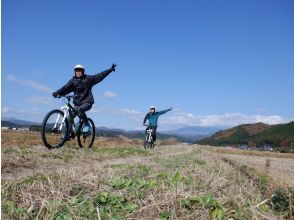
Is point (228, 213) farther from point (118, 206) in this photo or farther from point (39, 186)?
point (39, 186)

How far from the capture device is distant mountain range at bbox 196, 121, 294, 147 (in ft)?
408

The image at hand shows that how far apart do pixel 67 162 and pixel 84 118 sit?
16.3 ft

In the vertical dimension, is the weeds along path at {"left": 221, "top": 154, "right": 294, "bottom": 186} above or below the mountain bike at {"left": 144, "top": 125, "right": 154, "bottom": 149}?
below

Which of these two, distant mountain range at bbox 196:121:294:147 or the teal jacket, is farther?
distant mountain range at bbox 196:121:294:147

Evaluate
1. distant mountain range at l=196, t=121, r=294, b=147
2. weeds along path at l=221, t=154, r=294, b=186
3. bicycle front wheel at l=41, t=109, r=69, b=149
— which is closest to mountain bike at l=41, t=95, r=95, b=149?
bicycle front wheel at l=41, t=109, r=69, b=149

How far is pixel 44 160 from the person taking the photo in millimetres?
9906

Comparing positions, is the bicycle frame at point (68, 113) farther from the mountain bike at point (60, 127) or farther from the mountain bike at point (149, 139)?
the mountain bike at point (149, 139)

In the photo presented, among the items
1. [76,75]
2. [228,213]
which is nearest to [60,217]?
[228,213]

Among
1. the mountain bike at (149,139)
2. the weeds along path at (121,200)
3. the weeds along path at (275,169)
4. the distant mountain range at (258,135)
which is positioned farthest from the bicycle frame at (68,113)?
the distant mountain range at (258,135)

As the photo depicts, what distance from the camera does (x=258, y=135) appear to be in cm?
14738

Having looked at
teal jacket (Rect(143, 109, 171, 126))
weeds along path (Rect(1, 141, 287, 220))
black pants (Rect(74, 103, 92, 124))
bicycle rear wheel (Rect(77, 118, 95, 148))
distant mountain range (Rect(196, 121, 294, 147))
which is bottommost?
weeds along path (Rect(1, 141, 287, 220))

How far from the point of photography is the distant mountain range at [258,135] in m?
124

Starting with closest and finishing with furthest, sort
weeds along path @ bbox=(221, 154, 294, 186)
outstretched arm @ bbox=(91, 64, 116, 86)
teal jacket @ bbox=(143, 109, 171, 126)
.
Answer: weeds along path @ bbox=(221, 154, 294, 186)
outstretched arm @ bbox=(91, 64, 116, 86)
teal jacket @ bbox=(143, 109, 171, 126)

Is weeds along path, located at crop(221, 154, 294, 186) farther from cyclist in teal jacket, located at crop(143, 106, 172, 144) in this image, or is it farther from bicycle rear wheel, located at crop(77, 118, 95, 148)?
cyclist in teal jacket, located at crop(143, 106, 172, 144)
